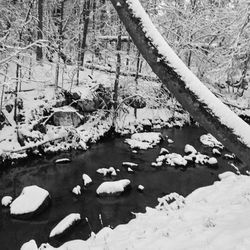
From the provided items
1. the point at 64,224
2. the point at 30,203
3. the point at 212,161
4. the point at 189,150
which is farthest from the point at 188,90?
the point at 189,150

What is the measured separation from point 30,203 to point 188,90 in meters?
8.52

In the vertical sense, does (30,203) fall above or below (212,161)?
below

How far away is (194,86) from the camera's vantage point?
152 centimetres

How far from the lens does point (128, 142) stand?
16.1m

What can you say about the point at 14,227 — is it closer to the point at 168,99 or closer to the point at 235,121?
the point at 235,121

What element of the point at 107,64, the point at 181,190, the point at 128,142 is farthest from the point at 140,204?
the point at 107,64

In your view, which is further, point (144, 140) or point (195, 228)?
point (144, 140)

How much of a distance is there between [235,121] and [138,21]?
30.4 inches

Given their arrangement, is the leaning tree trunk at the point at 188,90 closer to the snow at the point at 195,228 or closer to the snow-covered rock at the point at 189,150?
the snow at the point at 195,228

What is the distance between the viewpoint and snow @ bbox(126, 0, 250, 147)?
1507 mm

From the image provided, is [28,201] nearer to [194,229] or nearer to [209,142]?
[194,229]

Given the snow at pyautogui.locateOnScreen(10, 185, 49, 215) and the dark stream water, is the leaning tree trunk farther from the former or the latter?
the snow at pyautogui.locateOnScreen(10, 185, 49, 215)

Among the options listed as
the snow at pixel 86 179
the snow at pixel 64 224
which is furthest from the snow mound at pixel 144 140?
the snow at pixel 64 224

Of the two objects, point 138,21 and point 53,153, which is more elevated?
point 138,21
